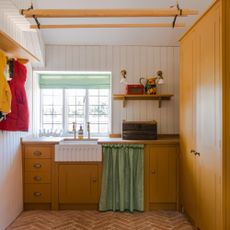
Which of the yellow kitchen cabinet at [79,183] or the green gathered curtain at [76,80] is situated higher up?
the green gathered curtain at [76,80]

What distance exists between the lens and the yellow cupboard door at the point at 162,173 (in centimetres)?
330

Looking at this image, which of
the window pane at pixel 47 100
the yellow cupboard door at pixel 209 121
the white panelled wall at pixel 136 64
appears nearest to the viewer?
the yellow cupboard door at pixel 209 121

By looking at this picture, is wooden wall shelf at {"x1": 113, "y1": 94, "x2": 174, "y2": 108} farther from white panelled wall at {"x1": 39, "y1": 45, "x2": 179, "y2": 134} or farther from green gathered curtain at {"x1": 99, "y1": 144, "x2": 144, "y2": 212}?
green gathered curtain at {"x1": 99, "y1": 144, "x2": 144, "y2": 212}

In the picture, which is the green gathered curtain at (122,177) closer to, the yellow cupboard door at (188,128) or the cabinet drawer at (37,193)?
the yellow cupboard door at (188,128)

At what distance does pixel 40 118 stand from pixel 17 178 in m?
1.16

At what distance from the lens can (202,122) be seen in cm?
243

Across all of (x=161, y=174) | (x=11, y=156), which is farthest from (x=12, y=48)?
(x=161, y=174)

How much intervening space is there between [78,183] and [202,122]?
1772mm

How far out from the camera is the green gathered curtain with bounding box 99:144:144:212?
3.26 m

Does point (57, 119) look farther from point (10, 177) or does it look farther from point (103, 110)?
point (10, 177)

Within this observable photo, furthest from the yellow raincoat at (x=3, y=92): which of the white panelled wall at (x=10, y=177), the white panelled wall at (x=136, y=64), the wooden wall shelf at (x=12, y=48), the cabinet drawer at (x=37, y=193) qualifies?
the white panelled wall at (x=136, y=64)

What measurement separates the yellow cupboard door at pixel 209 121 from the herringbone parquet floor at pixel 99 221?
0.53m

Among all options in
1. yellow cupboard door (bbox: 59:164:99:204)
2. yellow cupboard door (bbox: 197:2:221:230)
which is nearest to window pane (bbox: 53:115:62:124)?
yellow cupboard door (bbox: 59:164:99:204)

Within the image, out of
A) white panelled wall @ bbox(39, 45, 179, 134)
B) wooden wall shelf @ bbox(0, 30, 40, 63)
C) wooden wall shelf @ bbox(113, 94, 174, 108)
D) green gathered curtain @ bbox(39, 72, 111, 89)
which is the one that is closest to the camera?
wooden wall shelf @ bbox(0, 30, 40, 63)
